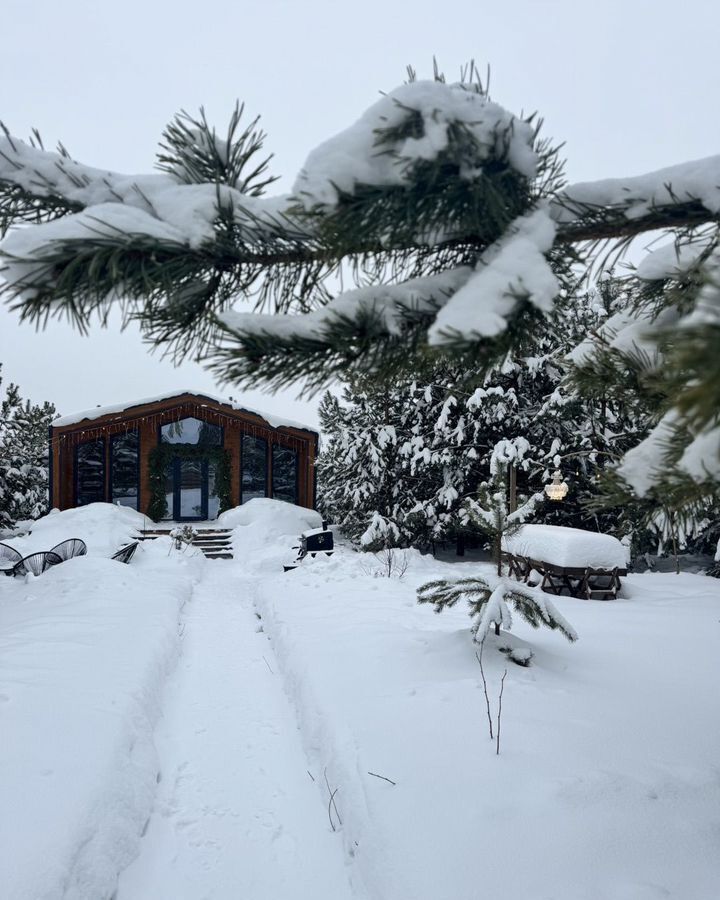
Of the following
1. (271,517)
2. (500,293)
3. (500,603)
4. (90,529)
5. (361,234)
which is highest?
(361,234)

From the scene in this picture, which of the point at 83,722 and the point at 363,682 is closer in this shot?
the point at 83,722

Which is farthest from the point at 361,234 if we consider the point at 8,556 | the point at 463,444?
the point at 463,444

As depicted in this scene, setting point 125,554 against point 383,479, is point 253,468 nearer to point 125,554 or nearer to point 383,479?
point 383,479

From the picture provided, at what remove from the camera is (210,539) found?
62.3ft

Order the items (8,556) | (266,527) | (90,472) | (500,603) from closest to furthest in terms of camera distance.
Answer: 1. (500,603)
2. (8,556)
3. (266,527)
4. (90,472)

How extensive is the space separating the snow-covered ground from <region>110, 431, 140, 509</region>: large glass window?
15.3 m

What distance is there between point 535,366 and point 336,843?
14.3 meters

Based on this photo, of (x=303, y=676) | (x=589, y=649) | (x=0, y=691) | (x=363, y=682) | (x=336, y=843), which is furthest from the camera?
(x=589, y=649)

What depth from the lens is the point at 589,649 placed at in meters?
6.26

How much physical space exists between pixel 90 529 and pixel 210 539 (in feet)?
13.2

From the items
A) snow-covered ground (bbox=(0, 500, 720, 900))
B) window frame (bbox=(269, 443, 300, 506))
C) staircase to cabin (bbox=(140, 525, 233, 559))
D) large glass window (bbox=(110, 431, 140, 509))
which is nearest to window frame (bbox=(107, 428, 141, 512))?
large glass window (bbox=(110, 431, 140, 509))

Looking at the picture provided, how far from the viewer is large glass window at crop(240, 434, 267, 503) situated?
22.6 metres

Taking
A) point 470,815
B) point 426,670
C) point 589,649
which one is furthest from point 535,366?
point 470,815

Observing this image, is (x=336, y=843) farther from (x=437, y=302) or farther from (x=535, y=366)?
(x=535, y=366)
